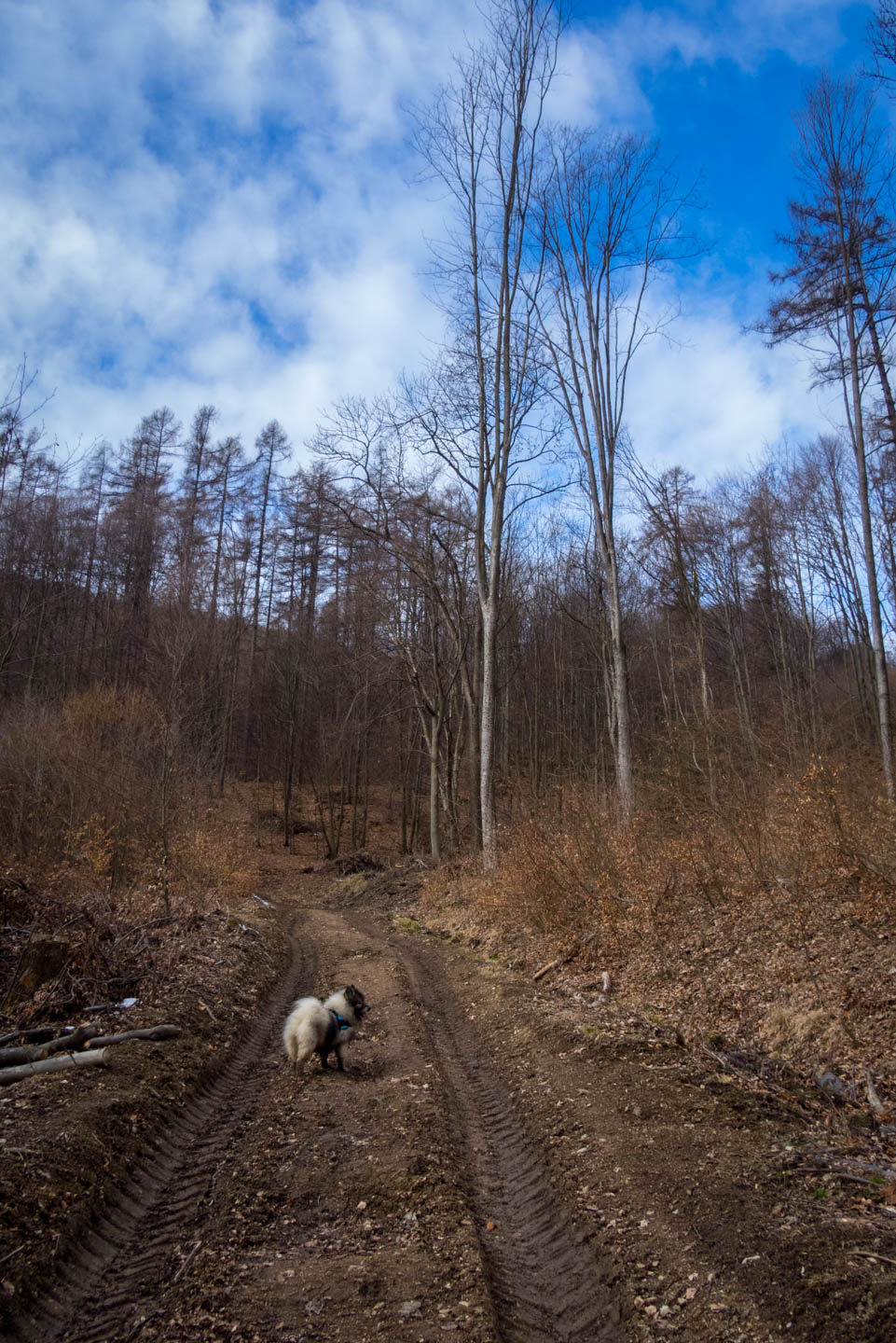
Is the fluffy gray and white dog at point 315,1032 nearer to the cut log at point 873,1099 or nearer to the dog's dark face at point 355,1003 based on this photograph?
the dog's dark face at point 355,1003

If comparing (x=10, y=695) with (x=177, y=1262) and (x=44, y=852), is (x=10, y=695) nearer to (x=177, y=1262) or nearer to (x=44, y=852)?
(x=44, y=852)

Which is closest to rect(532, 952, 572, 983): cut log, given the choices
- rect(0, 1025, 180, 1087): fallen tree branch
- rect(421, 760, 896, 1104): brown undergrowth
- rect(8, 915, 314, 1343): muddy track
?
rect(421, 760, 896, 1104): brown undergrowth

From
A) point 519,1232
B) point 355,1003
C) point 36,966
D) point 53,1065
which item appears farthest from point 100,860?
point 519,1232

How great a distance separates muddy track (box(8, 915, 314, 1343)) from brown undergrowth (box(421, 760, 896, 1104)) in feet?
13.3

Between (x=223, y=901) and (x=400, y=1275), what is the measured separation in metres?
13.6

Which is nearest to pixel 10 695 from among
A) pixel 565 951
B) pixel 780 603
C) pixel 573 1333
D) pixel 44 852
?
pixel 44 852

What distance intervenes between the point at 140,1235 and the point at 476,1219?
5.73 feet

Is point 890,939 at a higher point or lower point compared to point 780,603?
lower

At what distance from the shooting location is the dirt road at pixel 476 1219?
10.3 feet

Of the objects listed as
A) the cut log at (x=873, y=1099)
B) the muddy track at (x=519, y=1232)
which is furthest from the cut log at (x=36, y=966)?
the cut log at (x=873, y=1099)

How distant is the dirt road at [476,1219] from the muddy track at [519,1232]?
14 mm

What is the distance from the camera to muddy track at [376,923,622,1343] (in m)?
3.23

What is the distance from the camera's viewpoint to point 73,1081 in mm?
5371

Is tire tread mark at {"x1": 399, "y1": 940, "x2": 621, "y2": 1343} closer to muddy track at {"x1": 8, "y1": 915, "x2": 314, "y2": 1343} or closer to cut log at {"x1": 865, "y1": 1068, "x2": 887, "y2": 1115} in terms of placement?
muddy track at {"x1": 8, "y1": 915, "x2": 314, "y2": 1343}
